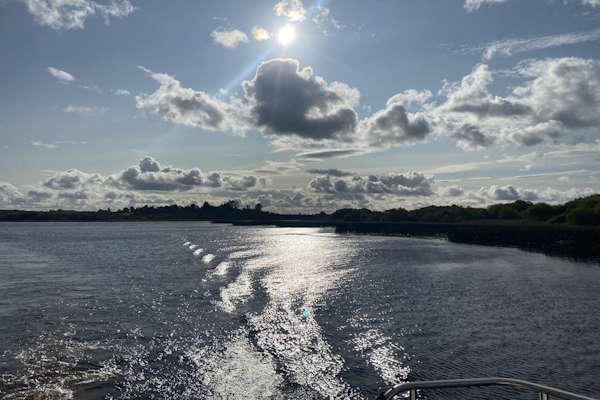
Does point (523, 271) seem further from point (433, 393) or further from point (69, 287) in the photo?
point (69, 287)

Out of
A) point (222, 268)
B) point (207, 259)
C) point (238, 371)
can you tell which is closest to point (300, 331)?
point (238, 371)

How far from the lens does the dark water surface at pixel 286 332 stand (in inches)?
937

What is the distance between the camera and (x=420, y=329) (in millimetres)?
34594

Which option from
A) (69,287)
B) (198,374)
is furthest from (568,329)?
(69,287)

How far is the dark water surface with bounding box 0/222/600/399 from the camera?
23.8 meters

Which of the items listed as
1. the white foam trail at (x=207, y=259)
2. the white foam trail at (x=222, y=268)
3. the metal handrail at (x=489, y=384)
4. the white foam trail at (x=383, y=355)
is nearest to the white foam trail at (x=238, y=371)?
the white foam trail at (x=383, y=355)

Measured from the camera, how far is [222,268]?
243 ft

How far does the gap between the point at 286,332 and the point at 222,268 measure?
4229 cm

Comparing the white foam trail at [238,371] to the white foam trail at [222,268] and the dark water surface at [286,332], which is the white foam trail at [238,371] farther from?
the white foam trail at [222,268]

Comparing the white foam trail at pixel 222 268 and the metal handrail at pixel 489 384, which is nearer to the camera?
the metal handrail at pixel 489 384

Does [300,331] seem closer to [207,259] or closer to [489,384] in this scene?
[489,384]

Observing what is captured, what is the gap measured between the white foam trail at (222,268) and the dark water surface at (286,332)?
2163 mm

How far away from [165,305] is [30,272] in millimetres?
41942

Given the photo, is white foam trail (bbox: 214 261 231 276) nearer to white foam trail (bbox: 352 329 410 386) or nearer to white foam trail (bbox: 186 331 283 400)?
white foam trail (bbox: 186 331 283 400)
